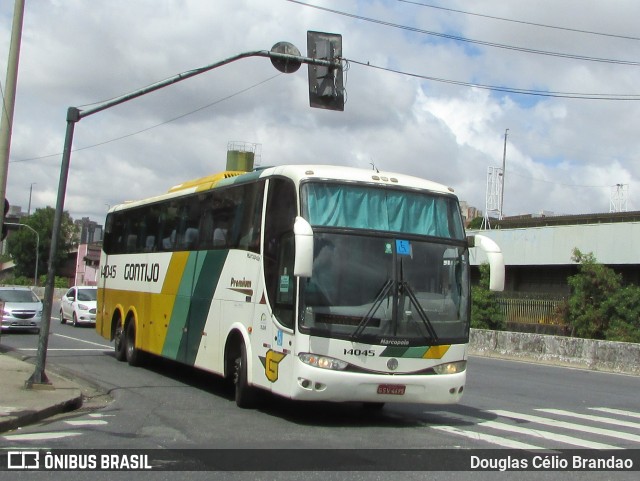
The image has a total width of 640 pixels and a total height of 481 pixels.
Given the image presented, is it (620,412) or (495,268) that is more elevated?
(495,268)

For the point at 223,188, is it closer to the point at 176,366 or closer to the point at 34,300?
the point at 176,366

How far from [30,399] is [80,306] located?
22798mm

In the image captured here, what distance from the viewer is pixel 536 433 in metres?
10.9

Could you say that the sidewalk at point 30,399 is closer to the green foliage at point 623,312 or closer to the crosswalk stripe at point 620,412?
the crosswalk stripe at point 620,412

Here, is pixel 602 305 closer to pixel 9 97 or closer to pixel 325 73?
pixel 325 73

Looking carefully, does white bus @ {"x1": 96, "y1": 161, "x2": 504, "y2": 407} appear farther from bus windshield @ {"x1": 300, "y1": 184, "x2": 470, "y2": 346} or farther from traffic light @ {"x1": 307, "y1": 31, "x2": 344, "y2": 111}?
traffic light @ {"x1": 307, "y1": 31, "x2": 344, "y2": 111}

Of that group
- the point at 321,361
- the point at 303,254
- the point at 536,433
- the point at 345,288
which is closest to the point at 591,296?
the point at 536,433

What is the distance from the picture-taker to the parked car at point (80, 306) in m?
34.0

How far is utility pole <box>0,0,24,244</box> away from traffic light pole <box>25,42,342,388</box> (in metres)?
1.96

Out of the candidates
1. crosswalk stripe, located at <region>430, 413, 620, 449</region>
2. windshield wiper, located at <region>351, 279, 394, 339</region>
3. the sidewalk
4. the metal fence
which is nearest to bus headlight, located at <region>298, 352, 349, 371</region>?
windshield wiper, located at <region>351, 279, 394, 339</region>

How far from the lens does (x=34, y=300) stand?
2986 cm

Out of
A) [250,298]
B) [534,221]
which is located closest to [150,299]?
[250,298]

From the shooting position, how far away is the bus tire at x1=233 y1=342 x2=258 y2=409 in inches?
481

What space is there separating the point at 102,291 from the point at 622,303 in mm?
17295
